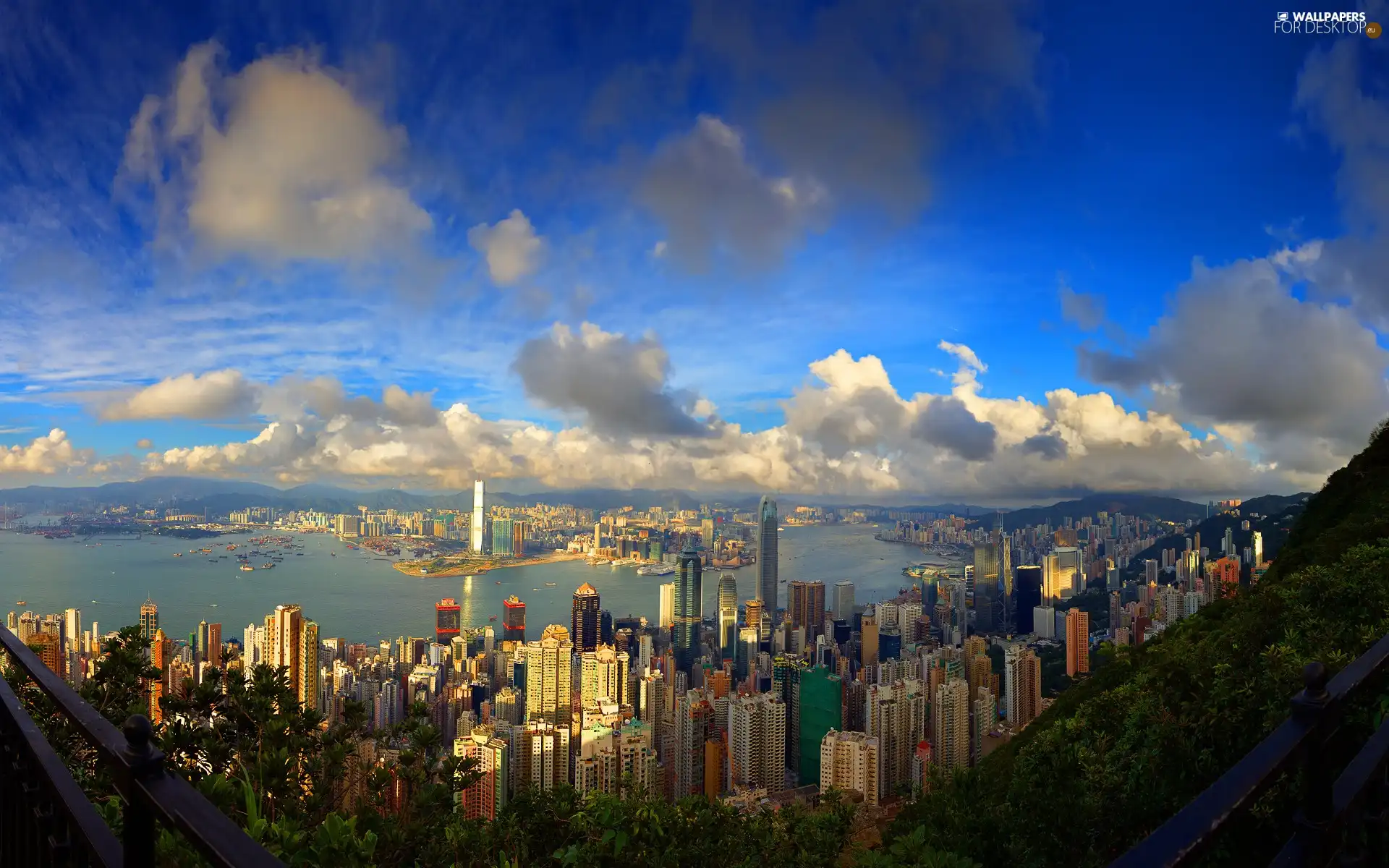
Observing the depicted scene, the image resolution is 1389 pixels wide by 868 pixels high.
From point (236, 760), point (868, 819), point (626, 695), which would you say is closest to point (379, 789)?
point (236, 760)

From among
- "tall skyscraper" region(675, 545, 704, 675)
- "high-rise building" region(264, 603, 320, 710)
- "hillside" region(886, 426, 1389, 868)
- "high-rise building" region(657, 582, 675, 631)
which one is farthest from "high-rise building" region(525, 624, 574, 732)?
"hillside" region(886, 426, 1389, 868)

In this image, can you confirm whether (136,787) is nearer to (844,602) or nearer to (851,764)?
(851,764)

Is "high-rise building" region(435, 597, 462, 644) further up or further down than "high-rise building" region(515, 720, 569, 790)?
further down

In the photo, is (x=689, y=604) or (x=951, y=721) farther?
(x=689, y=604)

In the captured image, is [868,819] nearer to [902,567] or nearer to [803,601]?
[803,601]

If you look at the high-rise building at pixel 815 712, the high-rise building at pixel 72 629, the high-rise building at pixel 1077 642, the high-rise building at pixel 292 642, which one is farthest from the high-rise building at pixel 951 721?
the high-rise building at pixel 72 629

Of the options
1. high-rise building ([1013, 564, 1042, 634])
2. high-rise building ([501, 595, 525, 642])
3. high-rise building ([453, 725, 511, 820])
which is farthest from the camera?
high-rise building ([1013, 564, 1042, 634])

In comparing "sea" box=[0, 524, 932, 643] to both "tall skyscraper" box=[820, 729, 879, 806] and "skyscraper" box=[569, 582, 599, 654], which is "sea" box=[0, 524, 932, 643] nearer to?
"skyscraper" box=[569, 582, 599, 654]

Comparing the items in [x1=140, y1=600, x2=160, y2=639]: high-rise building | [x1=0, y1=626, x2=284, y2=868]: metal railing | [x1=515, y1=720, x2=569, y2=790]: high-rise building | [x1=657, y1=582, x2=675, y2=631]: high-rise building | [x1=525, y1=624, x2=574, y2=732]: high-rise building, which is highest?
[x1=0, y1=626, x2=284, y2=868]: metal railing

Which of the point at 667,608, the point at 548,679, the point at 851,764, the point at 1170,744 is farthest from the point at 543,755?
the point at 667,608
